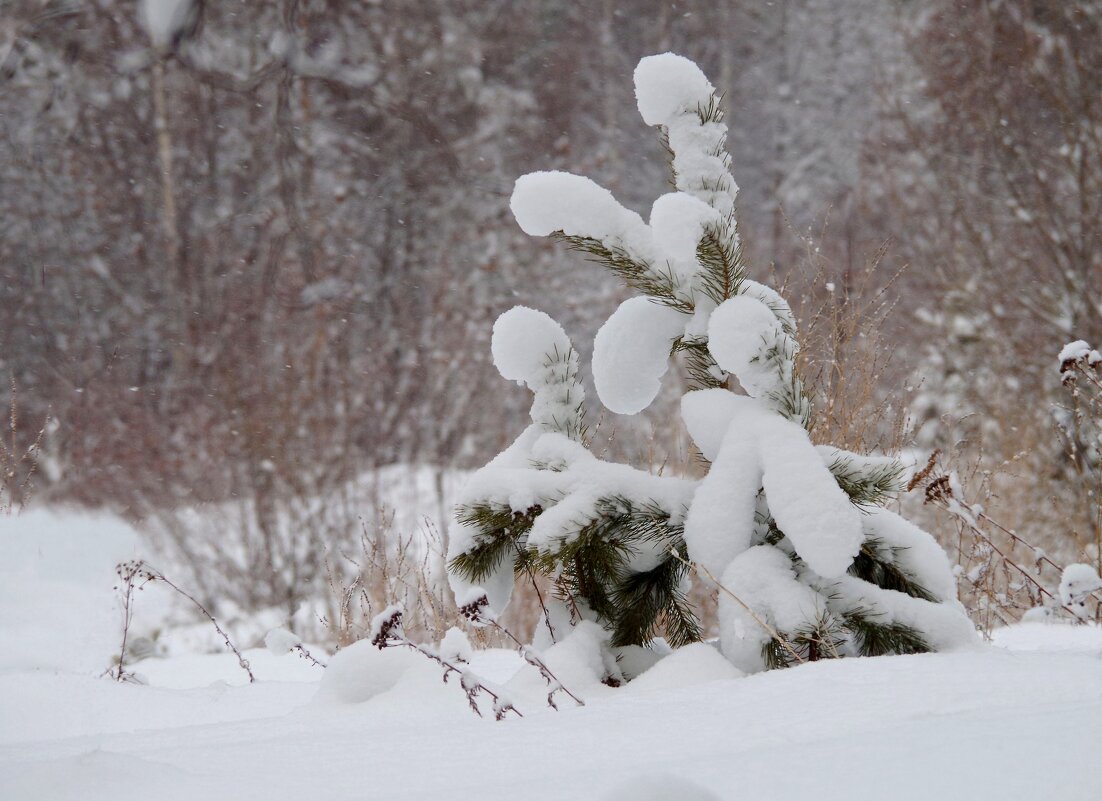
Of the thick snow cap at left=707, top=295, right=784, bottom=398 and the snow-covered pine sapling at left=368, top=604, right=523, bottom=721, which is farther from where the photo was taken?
the thick snow cap at left=707, top=295, right=784, bottom=398

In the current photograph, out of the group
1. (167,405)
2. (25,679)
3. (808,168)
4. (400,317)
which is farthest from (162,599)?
(808,168)

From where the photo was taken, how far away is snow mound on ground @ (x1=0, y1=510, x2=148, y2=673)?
2.84m

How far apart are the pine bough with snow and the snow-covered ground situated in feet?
0.45

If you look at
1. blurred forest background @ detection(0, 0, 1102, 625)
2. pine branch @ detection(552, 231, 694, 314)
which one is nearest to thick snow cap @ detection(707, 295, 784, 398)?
pine branch @ detection(552, 231, 694, 314)

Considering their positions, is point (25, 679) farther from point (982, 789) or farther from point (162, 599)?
point (162, 599)

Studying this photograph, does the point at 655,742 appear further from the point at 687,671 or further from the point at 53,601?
the point at 53,601

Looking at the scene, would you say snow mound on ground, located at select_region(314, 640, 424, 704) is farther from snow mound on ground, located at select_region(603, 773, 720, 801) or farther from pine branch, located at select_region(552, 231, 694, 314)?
snow mound on ground, located at select_region(603, 773, 720, 801)

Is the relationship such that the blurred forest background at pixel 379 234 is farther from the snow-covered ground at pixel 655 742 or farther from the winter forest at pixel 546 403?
the snow-covered ground at pixel 655 742

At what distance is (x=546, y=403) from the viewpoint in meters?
1.90

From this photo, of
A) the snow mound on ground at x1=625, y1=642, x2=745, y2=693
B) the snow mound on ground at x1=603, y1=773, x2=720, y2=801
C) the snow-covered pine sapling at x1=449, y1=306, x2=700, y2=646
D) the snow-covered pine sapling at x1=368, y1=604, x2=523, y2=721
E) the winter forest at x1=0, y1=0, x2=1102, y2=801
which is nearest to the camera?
the snow mound on ground at x1=603, y1=773, x2=720, y2=801

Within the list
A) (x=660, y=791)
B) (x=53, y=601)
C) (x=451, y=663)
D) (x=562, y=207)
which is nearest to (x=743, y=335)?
(x=562, y=207)

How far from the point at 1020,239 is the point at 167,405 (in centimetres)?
676

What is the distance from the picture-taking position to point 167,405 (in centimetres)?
810

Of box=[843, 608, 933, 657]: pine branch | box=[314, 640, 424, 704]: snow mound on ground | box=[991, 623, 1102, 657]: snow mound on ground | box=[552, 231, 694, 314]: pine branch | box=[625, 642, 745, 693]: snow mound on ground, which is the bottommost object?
box=[991, 623, 1102, 657]: snow mound on ground
